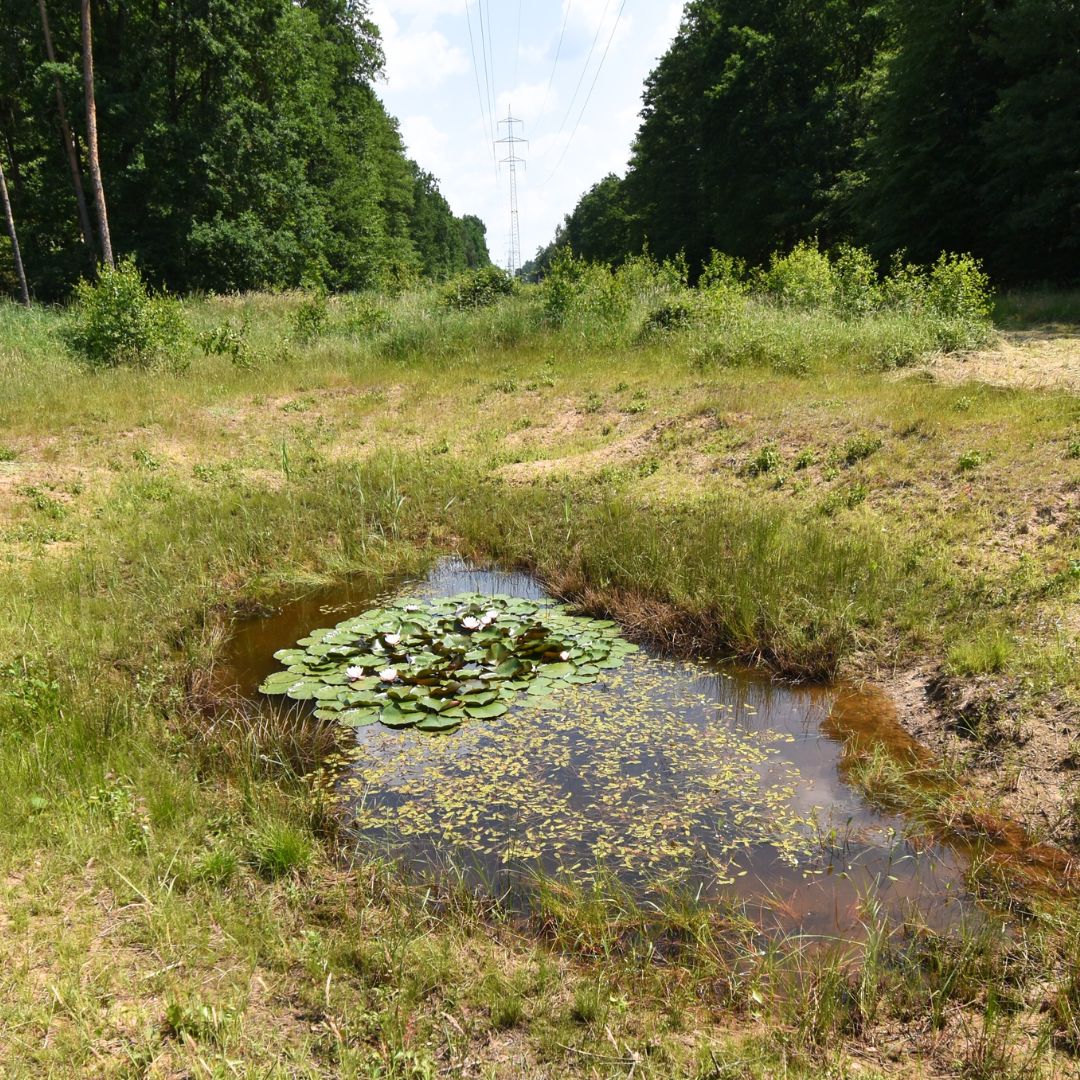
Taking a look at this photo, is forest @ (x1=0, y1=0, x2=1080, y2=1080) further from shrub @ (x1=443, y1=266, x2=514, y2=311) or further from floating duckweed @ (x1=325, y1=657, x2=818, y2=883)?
shrub @ (x1=443, y1=266, x2=514, y2=311)

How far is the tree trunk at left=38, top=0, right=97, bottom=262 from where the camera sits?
75.2 feet

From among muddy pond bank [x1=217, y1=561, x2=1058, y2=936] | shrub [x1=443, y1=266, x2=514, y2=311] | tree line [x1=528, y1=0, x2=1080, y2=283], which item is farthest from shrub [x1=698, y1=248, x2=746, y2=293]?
muddy pond bank [x1=217, y1=561, x2=1058, y2=936]

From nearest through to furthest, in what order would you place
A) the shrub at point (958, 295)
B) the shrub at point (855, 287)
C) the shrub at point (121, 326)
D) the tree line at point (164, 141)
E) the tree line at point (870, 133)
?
the shrub at point (958, 295) → the shrub at point (121, 326) → the shrub at point (855, 287) → the tree line at point (870, 133) → the tree line at point (164, 141)

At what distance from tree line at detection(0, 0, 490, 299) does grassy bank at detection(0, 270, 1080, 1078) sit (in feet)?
42.3

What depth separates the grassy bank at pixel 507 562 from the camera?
8.68 feet

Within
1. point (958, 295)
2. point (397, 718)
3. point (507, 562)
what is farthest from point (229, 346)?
point (958, 295)

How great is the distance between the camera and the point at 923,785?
4227mm

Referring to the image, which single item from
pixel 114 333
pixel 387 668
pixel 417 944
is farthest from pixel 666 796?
pixel 114 333

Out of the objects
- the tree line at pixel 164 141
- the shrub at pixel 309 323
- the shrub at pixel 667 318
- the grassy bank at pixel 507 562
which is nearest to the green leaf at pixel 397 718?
the grassy bank at pixel 507 562

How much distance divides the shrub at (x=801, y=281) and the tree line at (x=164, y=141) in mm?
11224

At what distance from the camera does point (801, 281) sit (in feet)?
52.0

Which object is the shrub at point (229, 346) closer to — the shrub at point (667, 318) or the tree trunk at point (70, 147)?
the shrub at point (667, 318)

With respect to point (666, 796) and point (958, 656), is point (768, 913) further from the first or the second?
point (958, 656)

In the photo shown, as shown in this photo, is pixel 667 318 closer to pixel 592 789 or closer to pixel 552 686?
pixel 552 686
